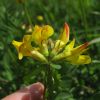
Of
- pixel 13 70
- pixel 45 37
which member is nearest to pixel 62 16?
pixel 13 70

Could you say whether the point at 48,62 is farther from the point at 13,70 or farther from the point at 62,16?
the point at 62,16

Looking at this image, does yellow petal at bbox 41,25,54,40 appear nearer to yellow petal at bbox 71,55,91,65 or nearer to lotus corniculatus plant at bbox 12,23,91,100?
lotus corniculatus plant at bbox 12,23,91,100

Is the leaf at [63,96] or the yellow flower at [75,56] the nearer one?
the yellow flower at [75,56]

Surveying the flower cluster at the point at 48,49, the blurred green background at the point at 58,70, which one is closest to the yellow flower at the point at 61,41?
the flower cluster at the point at 48,49

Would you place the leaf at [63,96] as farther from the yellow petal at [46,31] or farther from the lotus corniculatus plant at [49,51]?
the yellow petal at [46,31]

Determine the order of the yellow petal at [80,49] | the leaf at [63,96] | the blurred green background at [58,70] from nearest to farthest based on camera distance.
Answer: the yellow petal at [80,49] → the leaf at [63,96] → the blurred green background at [58,70]

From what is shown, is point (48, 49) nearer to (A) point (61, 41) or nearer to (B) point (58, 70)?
(A) point (61, 41)

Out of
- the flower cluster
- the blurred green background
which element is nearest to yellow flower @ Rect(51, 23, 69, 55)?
the flower cluster

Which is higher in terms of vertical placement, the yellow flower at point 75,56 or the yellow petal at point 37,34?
the yellow petal at point 37,34
